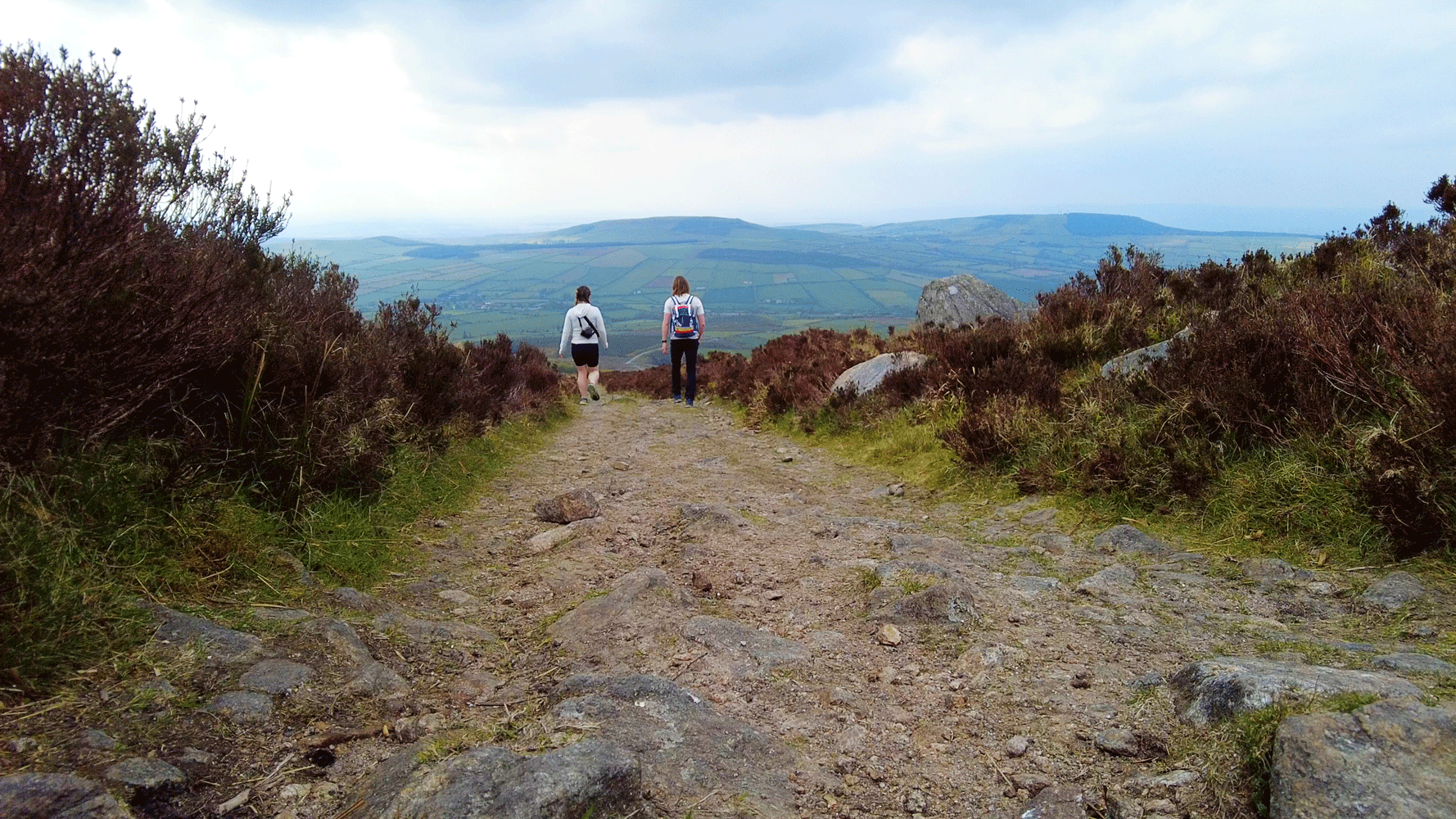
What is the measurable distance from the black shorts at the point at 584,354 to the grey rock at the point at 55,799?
39.9 feet

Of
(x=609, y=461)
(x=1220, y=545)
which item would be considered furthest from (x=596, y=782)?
(x=609, y=461)

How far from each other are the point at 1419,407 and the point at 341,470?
6.35 metres

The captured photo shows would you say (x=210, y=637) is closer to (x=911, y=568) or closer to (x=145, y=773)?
(x=145, y=773)

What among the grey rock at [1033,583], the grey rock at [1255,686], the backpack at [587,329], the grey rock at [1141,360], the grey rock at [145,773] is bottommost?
the grey rock at [1033,583]

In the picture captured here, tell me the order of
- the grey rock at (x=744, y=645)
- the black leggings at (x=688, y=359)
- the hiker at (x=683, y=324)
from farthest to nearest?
the black leggings at (x=688, y=359) < the hiker at (x=683, y=324) < the grey rock at (x=744, y=645)

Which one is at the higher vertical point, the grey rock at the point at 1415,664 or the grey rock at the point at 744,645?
the grey rock at the point at 1415,664

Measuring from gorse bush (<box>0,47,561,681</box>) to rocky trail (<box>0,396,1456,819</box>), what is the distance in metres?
0.41

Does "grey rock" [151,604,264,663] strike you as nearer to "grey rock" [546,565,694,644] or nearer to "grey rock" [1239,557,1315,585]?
"grey rock" [546,565,694,644]

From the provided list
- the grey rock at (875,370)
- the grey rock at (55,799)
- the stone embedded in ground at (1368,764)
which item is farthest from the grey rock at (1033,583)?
the grey rock at (875,370)

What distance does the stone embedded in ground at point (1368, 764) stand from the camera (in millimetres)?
1878

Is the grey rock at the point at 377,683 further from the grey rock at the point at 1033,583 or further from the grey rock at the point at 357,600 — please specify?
the grey rock at the point at 1033,583

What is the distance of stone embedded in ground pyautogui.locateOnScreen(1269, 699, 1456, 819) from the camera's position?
1.88m

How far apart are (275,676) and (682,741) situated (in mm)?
1441

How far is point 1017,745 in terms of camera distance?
266 centimetres
